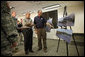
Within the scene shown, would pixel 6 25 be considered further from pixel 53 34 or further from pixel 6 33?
pixel 53 34

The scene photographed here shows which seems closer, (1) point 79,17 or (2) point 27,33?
(2) point 27,33

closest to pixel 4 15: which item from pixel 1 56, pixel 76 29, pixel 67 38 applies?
pixel 1 56

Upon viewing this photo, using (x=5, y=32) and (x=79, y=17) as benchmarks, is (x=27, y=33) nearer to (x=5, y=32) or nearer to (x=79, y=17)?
(x=5, y=32)

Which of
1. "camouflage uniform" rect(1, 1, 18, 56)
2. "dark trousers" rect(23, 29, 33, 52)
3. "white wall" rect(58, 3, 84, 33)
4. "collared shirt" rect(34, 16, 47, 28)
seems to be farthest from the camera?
"white wall" rect(58, 3, 84, 33)

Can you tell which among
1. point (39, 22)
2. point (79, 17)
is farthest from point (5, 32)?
point (79, 17)

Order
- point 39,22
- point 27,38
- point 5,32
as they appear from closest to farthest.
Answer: point 5,32 → point 27,38 → point 39,22

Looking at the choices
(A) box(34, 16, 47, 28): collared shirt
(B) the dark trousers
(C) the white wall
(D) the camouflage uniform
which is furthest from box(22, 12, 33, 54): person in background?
(C) the white wall

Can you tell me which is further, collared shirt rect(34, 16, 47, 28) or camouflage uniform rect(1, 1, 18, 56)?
collared shirt rect(34, 16, 47, 28)

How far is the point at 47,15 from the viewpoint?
5.06 metres

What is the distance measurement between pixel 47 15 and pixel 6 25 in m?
4.09

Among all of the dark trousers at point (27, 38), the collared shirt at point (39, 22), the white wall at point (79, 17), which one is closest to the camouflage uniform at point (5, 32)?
the dark trousers at point (27, 38)

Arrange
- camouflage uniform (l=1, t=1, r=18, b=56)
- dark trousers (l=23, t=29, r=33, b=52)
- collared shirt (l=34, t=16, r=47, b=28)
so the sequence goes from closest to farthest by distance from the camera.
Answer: camouflage uniform (l=1, t=1, r=18, b=56) < dark trousers (l=23, t=29, r=33, b=52) < collared shirt (l=34, t=16, r=47, b=28)

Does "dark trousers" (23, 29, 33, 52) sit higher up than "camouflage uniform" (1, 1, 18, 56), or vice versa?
"camouflage uniform" (1, 1, 18, 56)

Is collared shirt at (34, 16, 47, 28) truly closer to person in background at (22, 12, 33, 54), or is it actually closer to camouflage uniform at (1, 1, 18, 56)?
person in background at (22, 12, 33, 54)
